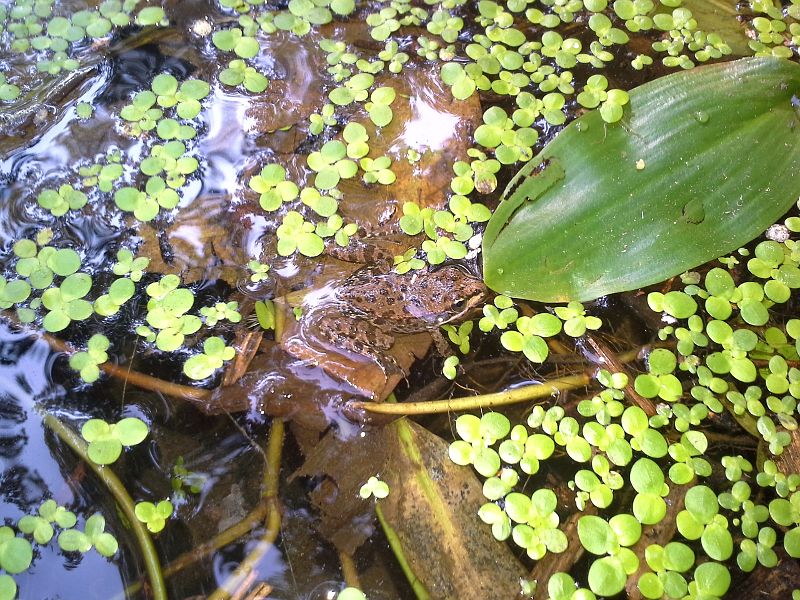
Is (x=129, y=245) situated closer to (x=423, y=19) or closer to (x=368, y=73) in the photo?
(x=368, y=73)

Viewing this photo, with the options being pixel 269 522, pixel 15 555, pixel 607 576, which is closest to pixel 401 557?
pixel 269 522

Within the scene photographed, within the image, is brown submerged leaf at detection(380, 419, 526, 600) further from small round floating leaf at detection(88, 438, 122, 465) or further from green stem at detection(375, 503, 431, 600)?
small round floating leaf at detection(88, 438, 122, 465)

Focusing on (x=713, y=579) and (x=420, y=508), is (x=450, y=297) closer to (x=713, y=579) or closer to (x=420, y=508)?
(x=420, y=508)

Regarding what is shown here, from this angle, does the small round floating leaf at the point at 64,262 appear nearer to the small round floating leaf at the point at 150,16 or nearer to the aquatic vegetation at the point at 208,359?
the aquatic vegetation at the point at 208,359

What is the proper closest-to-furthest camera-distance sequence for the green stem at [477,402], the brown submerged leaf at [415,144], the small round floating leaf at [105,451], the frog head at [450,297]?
the small round floating leaf at [105,451], the green stem at [477,402], the frog head at [450,297], the brown submerged leaf at [415,144]

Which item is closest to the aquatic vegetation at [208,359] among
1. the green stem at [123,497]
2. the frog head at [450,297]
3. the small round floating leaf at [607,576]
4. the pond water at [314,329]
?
the pond water at [314,329]

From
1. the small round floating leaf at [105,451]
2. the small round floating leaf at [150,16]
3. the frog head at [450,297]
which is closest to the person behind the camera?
the small round floating leaf at [105,451]

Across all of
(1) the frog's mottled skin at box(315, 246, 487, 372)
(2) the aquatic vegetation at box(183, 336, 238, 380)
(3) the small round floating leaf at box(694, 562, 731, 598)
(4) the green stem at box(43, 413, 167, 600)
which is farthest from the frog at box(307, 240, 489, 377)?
(3) the small round floating leaf at box(694, 562, 731, 598)
